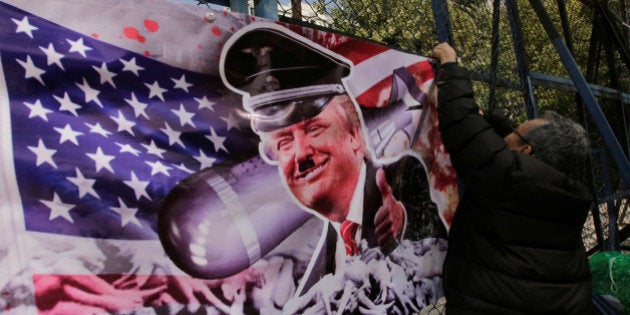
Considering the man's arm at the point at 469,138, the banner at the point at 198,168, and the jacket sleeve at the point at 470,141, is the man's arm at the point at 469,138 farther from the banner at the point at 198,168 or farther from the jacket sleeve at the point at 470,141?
the banner at the point at 198,168

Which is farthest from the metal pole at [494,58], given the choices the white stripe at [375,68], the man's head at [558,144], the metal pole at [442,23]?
the man's head at [558,144]

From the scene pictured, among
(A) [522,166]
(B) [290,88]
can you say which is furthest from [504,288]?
(B) [290,88]

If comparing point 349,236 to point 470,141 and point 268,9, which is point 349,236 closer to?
point 470,141

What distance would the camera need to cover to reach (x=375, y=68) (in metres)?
2.40

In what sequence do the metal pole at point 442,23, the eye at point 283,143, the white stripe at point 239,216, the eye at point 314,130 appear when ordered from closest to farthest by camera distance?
1. the white stripe at point 239,216
2. the eye at point 283,143
3. the eye at point 314,130
4. the metal pole at point 442,23

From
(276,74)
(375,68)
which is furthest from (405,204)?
(276,74)

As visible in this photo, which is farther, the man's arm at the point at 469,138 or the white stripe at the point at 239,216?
the man's arm at the point at 469,138

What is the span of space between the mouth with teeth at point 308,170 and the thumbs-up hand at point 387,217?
398mm

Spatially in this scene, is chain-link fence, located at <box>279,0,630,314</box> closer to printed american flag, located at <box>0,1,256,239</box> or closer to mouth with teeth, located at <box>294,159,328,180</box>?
mouth with teeth, located at <box>294,159,328,180</box>

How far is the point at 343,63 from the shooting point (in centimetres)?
227

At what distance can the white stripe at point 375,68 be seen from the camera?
2304mm

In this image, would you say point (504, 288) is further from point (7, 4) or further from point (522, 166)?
point (7, 4)

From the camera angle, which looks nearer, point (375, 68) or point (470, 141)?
point (470, 141)

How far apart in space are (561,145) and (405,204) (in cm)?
80
